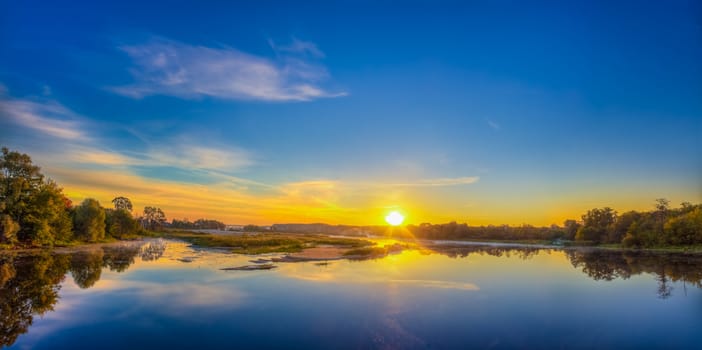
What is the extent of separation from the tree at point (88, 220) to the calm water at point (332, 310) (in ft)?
126

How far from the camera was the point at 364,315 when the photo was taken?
57.8ft

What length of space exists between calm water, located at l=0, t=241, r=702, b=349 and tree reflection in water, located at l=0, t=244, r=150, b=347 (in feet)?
0.25

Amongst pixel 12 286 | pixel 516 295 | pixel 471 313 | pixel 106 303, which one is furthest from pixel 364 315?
pixel 12 286

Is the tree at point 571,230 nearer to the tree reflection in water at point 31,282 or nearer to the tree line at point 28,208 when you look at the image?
the tree reflection in water at point 31,282

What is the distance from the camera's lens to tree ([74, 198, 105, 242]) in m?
66.3

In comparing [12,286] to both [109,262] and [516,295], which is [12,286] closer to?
[109,262]

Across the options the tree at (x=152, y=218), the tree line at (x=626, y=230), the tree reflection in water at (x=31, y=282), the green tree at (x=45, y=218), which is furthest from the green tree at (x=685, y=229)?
the tree at (x=152, y=218)

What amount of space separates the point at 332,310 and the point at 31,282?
22.8 m

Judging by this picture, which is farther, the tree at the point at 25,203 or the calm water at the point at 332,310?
the tree at the point at 25,203

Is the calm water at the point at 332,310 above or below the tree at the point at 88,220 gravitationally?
below

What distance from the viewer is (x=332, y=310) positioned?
1870 centimetres

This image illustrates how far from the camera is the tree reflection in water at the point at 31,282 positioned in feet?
52.5

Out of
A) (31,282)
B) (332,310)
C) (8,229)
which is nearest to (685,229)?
(332,310)

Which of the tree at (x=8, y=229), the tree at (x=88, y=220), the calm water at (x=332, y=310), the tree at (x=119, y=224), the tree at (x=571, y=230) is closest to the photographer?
the calm water at (x=332, y=310)
